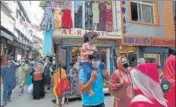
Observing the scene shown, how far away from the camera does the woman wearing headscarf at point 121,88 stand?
3207mm

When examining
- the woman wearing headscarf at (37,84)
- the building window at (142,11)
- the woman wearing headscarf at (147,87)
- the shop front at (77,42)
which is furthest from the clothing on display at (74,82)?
the woman wearing headscarf at (147,87)

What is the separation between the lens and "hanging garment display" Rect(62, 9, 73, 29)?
972 cm

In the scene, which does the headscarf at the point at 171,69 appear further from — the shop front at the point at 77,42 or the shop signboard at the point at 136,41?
the shop signboard at the point at 136,41

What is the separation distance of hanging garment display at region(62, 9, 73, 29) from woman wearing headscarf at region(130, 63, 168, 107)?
25.7 feet

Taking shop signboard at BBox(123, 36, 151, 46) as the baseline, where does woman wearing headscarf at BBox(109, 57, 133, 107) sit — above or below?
below

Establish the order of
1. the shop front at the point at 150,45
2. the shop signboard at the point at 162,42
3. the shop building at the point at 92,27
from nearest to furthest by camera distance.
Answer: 1. the shop building at the point at 92,27
2. the shop front at the point at 150,45
3. the shop signboard at the point at 162,42

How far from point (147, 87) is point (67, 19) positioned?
799 centimetres

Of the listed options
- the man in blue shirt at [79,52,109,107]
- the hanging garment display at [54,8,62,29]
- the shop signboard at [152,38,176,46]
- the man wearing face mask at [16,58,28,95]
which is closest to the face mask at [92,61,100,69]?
the man in blue shirt at [79,52,109,107]

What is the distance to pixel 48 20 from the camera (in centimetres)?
968

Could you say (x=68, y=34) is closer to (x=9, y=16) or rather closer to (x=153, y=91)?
(x=9, y=16)

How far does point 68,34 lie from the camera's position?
32.4 ft

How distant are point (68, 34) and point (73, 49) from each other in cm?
92

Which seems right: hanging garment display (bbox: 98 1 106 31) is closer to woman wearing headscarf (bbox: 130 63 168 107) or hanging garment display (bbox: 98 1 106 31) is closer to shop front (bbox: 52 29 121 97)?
shop front (bbox: 52 29 121 97)

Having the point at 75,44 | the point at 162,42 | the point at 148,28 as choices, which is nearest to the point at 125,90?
the point at 75,44
